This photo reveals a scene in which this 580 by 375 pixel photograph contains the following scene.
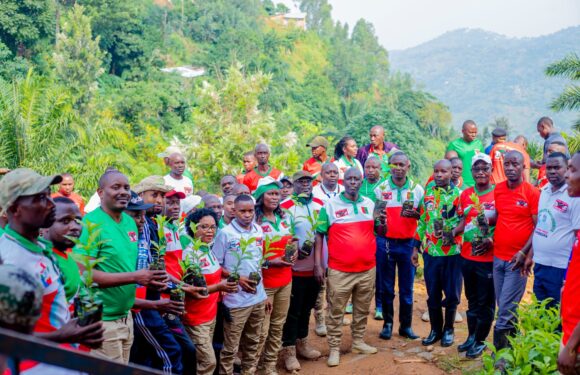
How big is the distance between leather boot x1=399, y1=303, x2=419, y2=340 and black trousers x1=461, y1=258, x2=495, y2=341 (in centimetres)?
93

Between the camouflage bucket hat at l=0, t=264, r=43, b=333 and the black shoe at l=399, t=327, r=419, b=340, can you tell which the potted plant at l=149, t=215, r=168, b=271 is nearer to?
the camouflage bucket hat at l=0, t=264, r=43, b=333

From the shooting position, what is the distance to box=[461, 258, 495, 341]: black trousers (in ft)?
21.6

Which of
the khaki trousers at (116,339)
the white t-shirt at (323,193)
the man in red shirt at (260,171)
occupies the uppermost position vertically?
the man in red shirt at (260,171)

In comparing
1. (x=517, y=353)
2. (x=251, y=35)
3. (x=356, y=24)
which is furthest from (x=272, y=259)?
(x=356, y=24)

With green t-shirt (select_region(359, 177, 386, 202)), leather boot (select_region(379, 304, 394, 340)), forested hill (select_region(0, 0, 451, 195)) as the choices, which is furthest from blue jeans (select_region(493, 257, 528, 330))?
forested hill (select_region(0, 0, 451, 195))

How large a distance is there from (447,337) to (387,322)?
0.79 meters

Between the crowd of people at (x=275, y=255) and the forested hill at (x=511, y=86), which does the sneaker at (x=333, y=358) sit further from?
the forested hill at (x=511, y=86)

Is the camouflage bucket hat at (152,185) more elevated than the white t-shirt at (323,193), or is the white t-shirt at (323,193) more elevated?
the camouflage bucket hat at (152,185)

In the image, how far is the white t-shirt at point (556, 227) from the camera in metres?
5.34

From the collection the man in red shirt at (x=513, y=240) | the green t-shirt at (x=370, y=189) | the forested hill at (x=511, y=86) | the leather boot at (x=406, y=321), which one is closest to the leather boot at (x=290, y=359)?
the leather boot at (x=406, y=321)

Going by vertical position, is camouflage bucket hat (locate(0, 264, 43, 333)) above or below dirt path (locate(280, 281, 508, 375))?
above

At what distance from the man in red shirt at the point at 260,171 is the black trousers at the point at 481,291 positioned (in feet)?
10.0

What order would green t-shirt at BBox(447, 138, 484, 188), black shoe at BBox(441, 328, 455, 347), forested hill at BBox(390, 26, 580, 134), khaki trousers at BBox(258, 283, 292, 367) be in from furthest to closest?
forested hill at BBox(390, 26, 580, 134)
green t-shirt at BBox(447, 138, 484, 188)
black shoe at BBox(441, 328, 455, 347)
khaki trousers at BBox(258, 283, 292, 367)

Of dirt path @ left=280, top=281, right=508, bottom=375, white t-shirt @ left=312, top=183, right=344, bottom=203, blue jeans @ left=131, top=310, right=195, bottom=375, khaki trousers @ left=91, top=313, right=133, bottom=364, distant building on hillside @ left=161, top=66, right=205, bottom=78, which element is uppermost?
distant building on hillside @ left=161, top=66, right=205, bottom=78
